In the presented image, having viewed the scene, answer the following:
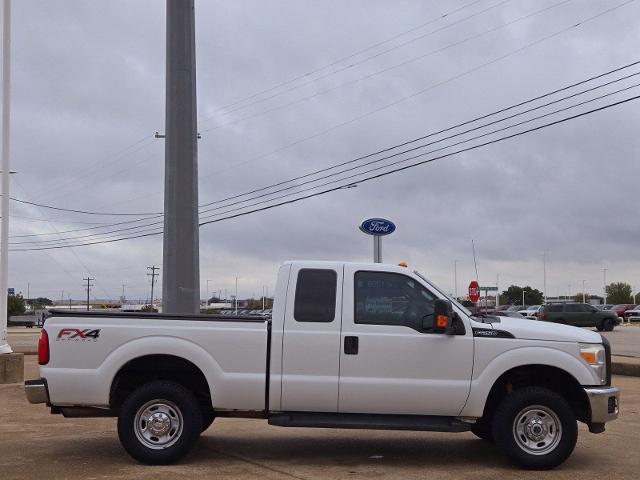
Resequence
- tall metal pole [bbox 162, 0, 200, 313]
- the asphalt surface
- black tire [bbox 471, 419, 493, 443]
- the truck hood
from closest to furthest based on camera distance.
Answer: the asphalt surface → the truck hood → black tire [bbox 471, 419, 493, 443] → tall metal pole [bbox 162, 0, 200, 313]

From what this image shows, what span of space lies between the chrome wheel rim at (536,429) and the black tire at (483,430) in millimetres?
881

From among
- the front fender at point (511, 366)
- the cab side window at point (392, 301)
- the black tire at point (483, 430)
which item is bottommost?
the black tire at point (483, 430)

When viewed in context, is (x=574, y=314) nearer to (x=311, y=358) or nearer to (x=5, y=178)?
(x=5, y=178)

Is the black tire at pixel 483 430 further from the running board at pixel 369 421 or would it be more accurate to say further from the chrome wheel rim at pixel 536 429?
the running board at pixel 369 421

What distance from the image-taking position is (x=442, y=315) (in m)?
7.49

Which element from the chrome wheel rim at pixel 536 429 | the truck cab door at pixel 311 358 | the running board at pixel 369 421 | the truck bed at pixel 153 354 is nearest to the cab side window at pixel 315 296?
the truck cab door at pixel 311 358

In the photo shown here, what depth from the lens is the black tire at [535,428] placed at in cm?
755

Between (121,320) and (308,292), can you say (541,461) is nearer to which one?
(308,292)

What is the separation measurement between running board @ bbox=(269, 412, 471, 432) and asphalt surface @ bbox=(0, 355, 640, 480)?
42cm

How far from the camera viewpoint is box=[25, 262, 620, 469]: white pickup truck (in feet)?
24.9

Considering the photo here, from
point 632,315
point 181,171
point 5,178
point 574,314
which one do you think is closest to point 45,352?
point 181,171

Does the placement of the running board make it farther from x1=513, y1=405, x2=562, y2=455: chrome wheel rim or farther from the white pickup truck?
x1=513, y1=405, x2=562, y2=455: chrome wheel rim

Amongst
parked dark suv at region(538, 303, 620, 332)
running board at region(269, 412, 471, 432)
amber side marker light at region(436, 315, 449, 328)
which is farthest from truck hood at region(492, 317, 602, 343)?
parked dark suv at region(538, 303, 620, 332)

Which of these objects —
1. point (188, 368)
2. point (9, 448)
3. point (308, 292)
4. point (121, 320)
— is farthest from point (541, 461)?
point (9, 448)
